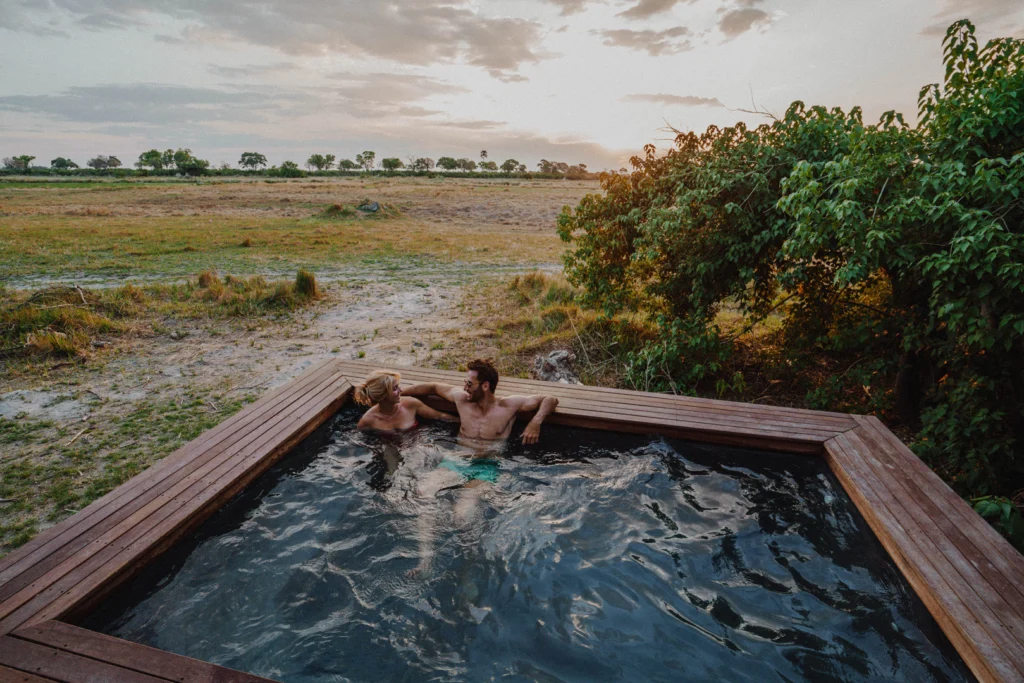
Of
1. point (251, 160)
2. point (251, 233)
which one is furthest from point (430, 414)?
point (251, 160)

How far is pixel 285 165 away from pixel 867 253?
6961cm

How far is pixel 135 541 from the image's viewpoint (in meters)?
2.89

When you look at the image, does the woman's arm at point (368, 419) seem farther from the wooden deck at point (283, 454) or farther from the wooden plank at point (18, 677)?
the wooden plank at point (18, 677)

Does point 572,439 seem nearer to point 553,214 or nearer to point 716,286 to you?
point 716,286

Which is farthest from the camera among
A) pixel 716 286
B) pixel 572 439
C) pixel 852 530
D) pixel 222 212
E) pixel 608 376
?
pixel 222 212

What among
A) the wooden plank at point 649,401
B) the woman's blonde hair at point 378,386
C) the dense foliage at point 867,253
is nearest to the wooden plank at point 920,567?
the wooden plank at point 649,401

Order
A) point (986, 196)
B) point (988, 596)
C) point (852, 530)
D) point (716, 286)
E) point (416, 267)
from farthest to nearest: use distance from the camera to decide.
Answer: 1. point (416, 267)
2. point (716, 286)
3. point (986, 196)
4. point (852, 530)
5. point (988, 596)

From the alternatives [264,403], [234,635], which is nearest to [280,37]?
[264,403]

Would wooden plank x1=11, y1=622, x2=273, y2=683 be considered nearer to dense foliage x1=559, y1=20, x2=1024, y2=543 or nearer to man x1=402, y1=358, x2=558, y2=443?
man x1=402, y1=358, x2=558, y2=443

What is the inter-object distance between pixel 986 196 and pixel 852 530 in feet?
8.26

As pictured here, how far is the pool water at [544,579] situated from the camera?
100.0 inches

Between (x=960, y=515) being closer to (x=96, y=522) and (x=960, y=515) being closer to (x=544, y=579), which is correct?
(x=544, y=579)

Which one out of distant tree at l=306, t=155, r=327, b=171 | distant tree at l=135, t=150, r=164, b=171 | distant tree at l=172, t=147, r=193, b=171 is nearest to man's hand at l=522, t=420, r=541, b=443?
distant tree at l=172, t=147, r=193, b=171

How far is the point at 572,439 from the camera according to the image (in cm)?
455
